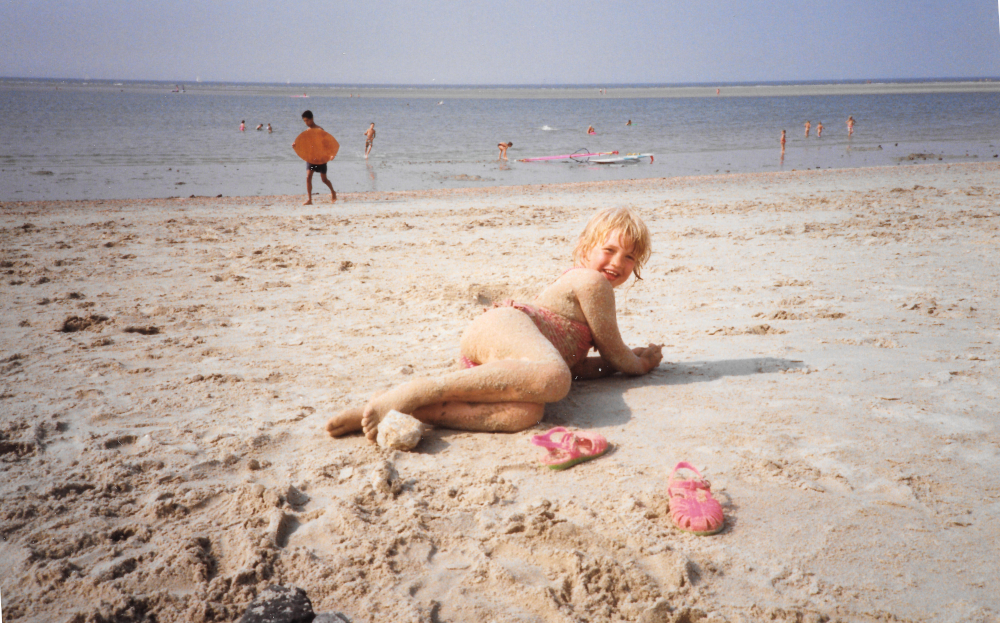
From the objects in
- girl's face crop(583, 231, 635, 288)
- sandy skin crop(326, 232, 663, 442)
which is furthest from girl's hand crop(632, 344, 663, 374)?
sandy skin crop(326, 232, 663, 442)

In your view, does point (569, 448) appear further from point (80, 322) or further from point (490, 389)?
point (80, 322)

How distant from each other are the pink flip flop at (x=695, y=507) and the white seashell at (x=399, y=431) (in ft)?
3.38

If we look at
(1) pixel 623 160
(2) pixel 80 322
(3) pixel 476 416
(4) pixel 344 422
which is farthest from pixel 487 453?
(1) pixel 623 160

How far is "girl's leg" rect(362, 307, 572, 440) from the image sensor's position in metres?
2.72

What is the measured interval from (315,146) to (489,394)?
9.41m

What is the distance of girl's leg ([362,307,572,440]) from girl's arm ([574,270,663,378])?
0.42m

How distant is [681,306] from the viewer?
478 cm

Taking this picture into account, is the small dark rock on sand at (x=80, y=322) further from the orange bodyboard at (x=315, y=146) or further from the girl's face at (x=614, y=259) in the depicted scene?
the orange bodyboard at (x=315, y=146)

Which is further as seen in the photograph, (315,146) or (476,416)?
(315,146)

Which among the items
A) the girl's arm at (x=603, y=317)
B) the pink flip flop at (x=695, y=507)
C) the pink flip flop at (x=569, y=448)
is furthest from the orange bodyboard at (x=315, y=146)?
the pink flip flop at (x=695, y=507)

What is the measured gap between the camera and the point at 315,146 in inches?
433

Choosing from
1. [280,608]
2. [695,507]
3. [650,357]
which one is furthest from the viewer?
[650,357]

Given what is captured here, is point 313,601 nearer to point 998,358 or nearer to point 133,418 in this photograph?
point 133,418

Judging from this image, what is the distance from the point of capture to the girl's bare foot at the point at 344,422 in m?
2.72
